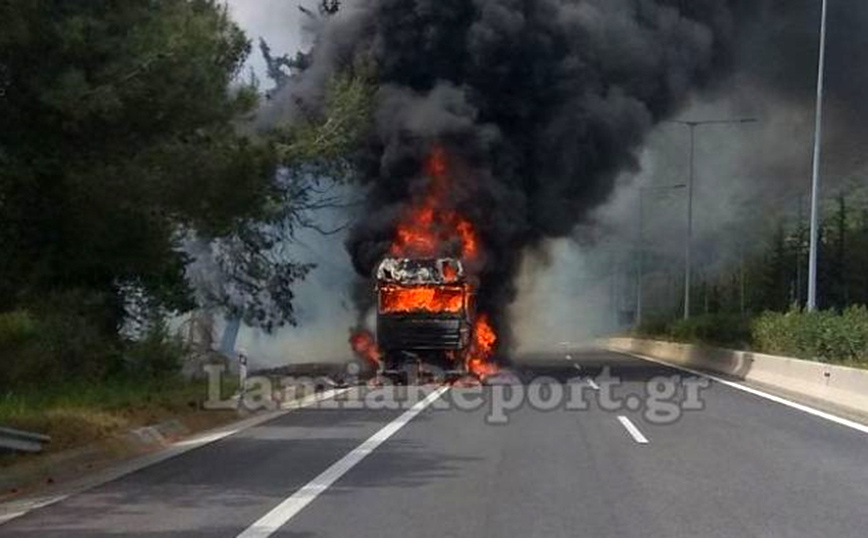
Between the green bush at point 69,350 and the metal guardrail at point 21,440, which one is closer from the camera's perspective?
the metal guardrail at point 21,440

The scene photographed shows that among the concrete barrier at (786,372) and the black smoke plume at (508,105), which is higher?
the black smoke plume at (508,105)

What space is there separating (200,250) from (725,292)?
46.7 meters

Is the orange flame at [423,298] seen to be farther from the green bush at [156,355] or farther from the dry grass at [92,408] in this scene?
the dry grass at [92,408]

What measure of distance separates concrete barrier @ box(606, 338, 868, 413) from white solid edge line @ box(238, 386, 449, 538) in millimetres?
7817

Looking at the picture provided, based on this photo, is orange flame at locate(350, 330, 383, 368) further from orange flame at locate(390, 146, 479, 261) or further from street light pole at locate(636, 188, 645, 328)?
street light pole at locate(636, 188, 645, 328)

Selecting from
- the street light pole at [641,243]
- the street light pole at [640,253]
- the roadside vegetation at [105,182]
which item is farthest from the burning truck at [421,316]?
the street light pole at [640,253]

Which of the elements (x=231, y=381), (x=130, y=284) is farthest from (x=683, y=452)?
(x=130, y=284)

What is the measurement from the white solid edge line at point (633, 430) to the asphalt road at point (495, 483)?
0.05 meters

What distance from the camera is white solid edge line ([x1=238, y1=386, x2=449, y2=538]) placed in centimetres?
976

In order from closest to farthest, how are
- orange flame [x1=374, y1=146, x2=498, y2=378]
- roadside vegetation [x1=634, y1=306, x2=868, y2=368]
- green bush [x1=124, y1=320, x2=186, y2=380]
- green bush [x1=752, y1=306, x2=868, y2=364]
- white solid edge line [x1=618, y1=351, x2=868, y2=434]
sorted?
white solid edge line [x1=618, y1=351, x2=868, y2=434] → green bush [x1=124, y1=320, x2=186, y2=380] → green bush [x1=752, y1=306, x2=868, y2=364] → roadside vegetation [x1=634, y1=306, x2=868, y2=368] → orange flame [x1=374, y1=146, x2=498, y2=378]

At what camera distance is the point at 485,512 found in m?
10.5

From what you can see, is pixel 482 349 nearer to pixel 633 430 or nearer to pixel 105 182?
pixel 633 430
